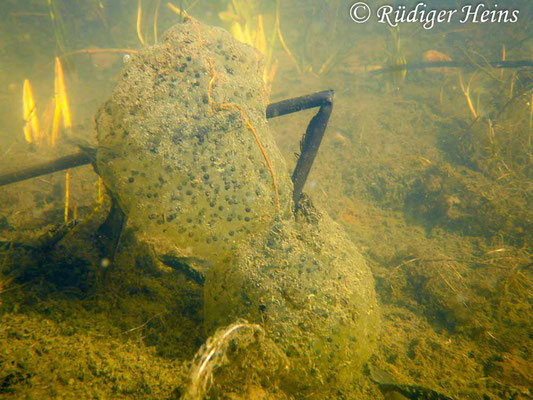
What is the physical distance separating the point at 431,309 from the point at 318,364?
1.79 meters

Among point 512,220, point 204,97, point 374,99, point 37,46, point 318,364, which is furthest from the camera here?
point 37,46

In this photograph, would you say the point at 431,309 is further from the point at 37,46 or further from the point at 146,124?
the point at 37,46

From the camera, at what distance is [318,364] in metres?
1.22

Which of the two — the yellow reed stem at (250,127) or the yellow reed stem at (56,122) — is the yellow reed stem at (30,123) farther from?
the yellow reed stem at (250,127)

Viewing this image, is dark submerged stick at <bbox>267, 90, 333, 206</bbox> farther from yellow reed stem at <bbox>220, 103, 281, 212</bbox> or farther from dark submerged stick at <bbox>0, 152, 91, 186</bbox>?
dark submerged stick at <bbox>0, 152, 91, 186</bbox>

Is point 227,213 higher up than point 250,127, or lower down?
lower down

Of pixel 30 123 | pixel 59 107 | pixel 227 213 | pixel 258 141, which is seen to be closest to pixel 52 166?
pixel 227 213

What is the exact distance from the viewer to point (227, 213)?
1.46 meters

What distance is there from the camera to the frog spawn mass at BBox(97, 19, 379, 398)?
4.16 ft

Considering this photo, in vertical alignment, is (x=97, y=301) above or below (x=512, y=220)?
below

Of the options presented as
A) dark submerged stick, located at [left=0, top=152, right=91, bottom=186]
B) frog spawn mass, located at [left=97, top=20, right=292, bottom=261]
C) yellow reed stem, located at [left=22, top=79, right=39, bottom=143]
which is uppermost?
frog spawn mass, located at [left=97, top=20, right=292, bottom=261]

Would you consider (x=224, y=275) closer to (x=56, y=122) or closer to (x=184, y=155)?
(x=184, y=155)

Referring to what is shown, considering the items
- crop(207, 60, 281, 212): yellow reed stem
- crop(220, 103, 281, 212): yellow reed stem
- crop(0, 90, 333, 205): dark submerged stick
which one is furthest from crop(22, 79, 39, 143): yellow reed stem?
crop(220, 103, 281, 212): yellow reed stem

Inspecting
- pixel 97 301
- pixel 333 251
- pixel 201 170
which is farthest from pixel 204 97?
pixel 97 301
